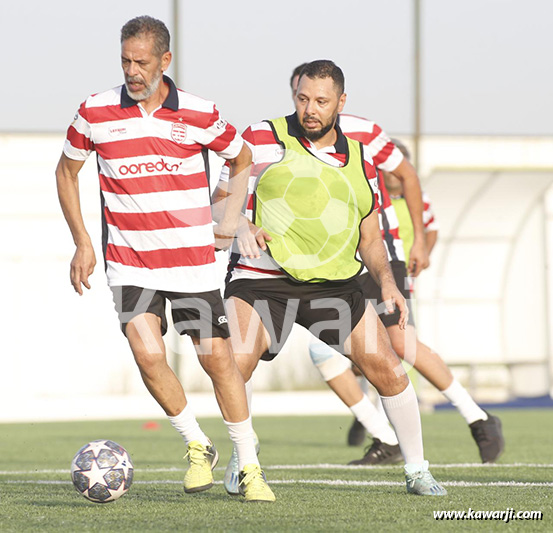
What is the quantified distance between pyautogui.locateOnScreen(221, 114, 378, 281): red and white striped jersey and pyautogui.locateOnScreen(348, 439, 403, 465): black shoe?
2.33 metres

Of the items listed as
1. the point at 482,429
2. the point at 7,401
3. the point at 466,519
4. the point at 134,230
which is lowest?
the point at 7,401

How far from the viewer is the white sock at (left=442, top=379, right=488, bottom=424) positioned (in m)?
7.58

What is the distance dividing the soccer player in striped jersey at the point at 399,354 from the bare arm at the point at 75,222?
2127mm

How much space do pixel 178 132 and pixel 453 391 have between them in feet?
10.3

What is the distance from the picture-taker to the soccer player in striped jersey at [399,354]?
23.8 feet

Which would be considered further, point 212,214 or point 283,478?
point 283,478

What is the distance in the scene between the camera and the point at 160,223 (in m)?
5.38

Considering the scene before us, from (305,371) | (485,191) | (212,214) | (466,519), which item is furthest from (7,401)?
(466,519)

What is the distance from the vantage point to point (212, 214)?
5.70 metres

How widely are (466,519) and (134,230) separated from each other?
1.98 meters

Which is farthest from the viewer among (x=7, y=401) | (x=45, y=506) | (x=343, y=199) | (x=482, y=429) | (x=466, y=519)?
(x=7, y=401)

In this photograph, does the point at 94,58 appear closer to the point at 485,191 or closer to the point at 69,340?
the point at 69,340

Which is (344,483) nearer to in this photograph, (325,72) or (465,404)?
(465,404)

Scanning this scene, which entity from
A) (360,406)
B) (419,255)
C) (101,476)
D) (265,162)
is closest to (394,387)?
(265,162)
